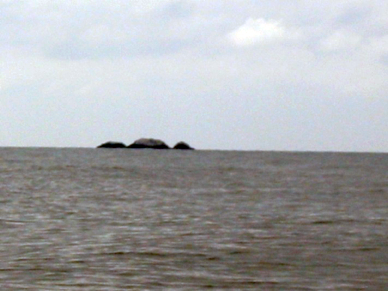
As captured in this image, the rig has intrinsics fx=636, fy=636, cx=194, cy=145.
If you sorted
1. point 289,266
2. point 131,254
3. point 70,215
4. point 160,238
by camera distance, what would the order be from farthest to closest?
point 70,215
point 160,238
point 131,254
point 289,266

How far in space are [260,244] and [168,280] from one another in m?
4.83

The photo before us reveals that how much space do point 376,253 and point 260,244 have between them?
2956mm

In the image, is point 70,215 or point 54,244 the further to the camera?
point 70,215

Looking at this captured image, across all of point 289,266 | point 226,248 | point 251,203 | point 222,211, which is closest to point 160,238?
point 226,248

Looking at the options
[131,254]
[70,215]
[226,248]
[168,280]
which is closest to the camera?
[168,280]

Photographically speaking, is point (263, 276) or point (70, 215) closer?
point (263, 276)

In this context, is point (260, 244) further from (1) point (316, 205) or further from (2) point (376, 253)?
(1) point (316, 205)

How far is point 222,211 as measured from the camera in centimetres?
2544

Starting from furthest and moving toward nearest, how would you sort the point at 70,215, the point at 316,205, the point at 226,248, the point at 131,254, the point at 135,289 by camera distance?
the point at 316,205 → the point at 70,215 → the point at 226,248 → the point at 131,254 → the point at 135,289

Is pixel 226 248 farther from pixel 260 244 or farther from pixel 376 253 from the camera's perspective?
pixel 376 253

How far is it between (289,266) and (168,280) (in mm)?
2886

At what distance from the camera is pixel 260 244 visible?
16688mm

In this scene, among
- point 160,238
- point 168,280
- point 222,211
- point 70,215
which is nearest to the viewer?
point 168,280

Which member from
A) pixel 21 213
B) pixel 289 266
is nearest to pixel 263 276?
pixel 289 266
